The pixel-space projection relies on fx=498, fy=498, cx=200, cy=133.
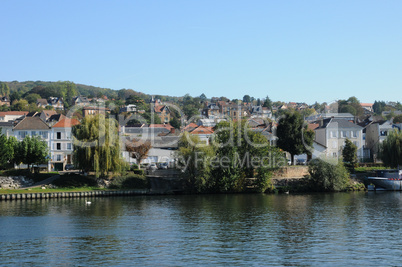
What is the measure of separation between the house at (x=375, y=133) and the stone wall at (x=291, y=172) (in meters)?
30.8

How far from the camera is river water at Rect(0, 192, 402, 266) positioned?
2989 cm

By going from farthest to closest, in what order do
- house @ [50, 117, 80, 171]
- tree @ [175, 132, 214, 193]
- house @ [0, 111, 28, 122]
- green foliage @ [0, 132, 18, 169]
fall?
house @ [0, 111, 28, 122]
house @ [50, 117, 80, 171]
green foliage @ [0, 132, 18, 169]
tree @ [175, 132, 214, 193]

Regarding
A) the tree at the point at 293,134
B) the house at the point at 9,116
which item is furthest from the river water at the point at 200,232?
the house at the point at 9,116

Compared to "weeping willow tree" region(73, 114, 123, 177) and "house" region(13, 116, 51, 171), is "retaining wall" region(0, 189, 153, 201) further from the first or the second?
"house" region(13, 116, 51, 171)

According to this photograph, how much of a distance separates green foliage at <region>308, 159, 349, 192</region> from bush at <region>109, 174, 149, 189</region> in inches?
935

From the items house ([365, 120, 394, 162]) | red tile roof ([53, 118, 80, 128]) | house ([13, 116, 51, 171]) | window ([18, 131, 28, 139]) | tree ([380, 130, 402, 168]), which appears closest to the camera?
tree ([380, 130, 402, 168])

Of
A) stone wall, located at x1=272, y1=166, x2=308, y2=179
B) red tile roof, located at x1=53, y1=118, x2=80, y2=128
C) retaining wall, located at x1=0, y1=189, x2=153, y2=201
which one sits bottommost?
retaining wall, located at x1=0, y1=189, x2=153, y2=201

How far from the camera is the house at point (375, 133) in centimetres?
10050

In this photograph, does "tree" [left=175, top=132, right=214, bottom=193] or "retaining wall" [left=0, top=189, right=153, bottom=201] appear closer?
"retaining wall" [left=0, top=189, right=153, bottom=201]

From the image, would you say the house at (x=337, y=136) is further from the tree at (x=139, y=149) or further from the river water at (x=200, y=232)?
the river water at (x=200, y=232)

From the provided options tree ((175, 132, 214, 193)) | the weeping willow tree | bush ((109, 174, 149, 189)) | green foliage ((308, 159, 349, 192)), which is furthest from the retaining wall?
green foliage ((308, 159, 349, 192))

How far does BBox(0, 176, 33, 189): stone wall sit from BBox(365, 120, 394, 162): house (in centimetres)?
6605

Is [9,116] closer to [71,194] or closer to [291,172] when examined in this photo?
[71,194]

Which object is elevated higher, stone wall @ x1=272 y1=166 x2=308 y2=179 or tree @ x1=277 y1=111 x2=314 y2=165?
tree @ x1=277 y1=111 x2=314 y2=165
